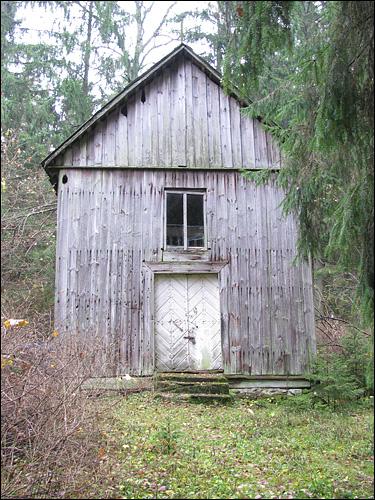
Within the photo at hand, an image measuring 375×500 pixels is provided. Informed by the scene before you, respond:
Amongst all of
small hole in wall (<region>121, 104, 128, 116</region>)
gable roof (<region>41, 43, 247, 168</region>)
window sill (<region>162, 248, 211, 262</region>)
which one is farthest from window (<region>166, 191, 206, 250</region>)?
gable roof (<region>41, 43, 247, 168</region>)

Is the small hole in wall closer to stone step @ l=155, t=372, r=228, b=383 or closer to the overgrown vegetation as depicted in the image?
stone step @ l=155, t=372, r=228, b=383

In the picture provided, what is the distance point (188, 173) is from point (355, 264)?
22.8 feet

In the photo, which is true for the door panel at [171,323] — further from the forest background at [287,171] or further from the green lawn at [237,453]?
the forest background at [287,171]

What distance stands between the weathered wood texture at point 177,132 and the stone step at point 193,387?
5.16 meters

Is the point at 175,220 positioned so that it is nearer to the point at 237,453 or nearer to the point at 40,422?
the point at 237,453

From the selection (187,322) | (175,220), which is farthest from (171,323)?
(175,220)

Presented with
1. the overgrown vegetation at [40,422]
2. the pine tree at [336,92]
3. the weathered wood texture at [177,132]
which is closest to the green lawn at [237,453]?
the overgrown vegetation at [40,422]

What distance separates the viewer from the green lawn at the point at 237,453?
512 cm

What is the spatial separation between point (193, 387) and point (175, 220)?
13.0 ft

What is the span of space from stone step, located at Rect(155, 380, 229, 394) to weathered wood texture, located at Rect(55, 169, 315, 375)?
0.75 meters

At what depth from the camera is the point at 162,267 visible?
1126 centimetres

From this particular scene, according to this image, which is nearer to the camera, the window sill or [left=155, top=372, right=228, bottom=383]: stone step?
[left=155, top=372, right=228, bottom=383]: stone step

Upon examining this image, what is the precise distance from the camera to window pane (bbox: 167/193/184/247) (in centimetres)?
1154

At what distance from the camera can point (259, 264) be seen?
11.5 m
